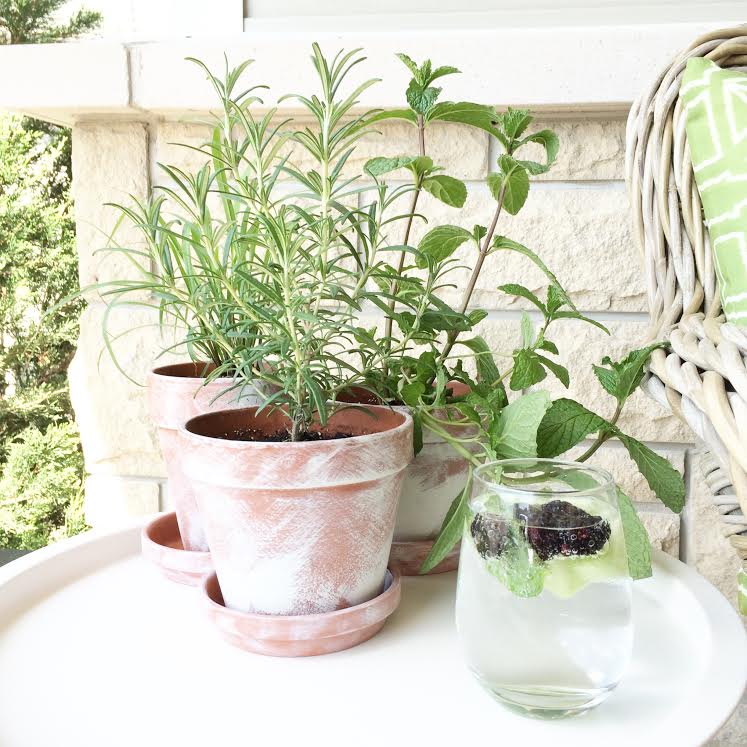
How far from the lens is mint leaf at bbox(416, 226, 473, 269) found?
24.9 inches

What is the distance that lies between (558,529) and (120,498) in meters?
0.89

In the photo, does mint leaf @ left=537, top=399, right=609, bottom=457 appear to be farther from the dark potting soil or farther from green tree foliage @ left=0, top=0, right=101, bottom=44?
green tree foliage @ left=0, top=0, right=101, bottom=44

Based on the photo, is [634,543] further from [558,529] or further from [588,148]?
[588,148]

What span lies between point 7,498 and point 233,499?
2.30 m

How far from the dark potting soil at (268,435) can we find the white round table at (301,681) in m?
0.16

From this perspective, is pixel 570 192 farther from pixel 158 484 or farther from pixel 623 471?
pixel 158 484

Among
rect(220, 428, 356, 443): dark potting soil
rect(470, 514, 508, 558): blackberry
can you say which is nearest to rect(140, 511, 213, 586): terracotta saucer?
rect(220, 428, 356, 443): dark potting soil

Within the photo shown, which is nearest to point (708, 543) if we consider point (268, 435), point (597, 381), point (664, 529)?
point (664, 529)

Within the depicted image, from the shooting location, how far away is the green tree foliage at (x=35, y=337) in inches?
98.8

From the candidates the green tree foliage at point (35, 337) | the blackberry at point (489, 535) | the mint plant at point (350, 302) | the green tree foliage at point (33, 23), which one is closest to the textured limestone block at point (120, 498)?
the mint plant at point (350, 302)

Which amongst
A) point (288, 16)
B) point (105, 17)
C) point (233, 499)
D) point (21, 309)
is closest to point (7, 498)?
point (21, 309)

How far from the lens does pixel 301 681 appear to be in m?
0.52

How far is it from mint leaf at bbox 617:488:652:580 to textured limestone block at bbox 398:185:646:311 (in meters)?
0.56

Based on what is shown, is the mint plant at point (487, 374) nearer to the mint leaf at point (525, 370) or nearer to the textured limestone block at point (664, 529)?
the mint leaf at point (525, 370)
